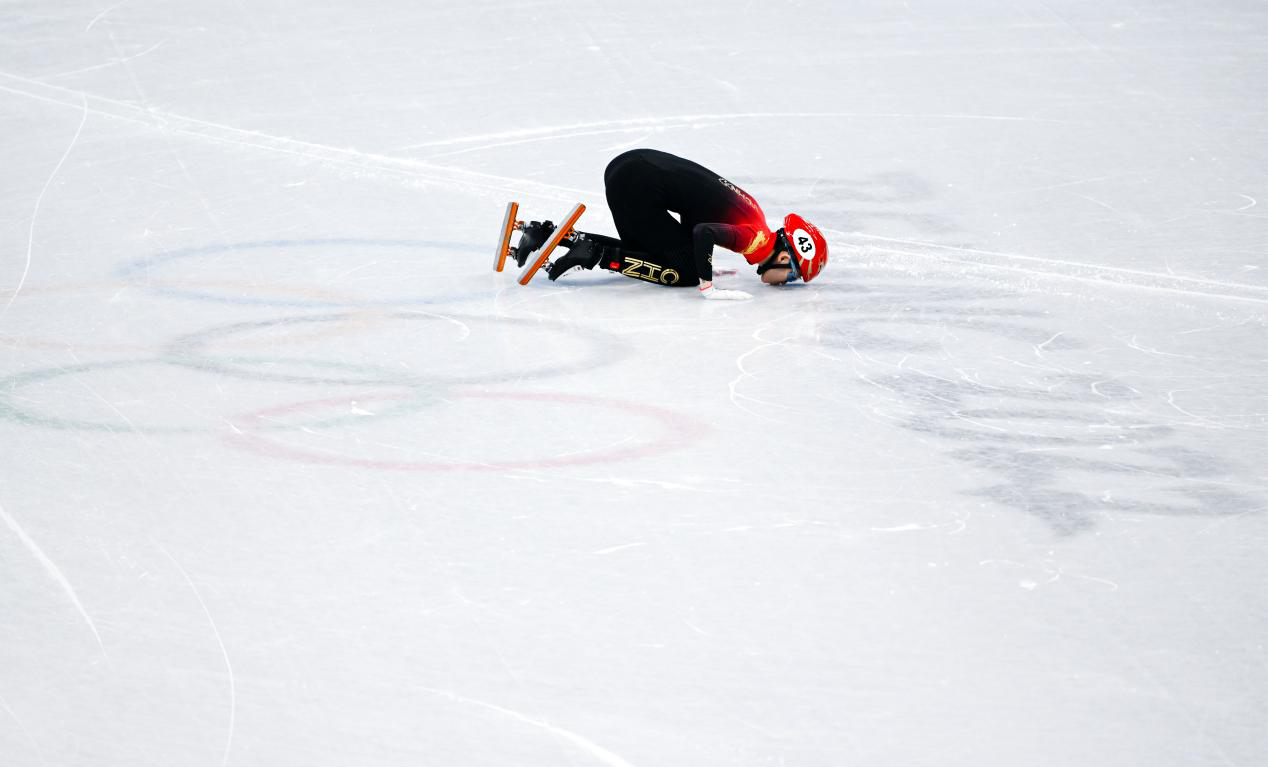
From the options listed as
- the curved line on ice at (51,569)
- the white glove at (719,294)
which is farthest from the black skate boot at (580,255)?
the curved line on ice at (51,569)

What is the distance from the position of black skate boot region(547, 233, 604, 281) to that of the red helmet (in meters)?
0.81

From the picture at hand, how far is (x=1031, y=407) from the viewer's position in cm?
475

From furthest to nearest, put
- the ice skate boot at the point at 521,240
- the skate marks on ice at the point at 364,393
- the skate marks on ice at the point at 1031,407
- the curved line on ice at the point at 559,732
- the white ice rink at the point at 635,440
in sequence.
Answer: the ice skate boot at the point at 521,240, the skate marks on ice at the point at 364,393, the skate marks on ice at the point at 1031,407, the white ice rink at the point at 635,440, the curved line on ice at the point at 559,732

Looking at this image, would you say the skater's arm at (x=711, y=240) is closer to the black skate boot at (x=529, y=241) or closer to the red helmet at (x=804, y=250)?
the red helmet at (x=804, y=250)

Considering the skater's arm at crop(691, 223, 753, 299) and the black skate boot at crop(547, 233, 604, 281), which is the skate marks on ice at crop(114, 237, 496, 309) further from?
the skater's arm at crop(691, 223, 753, 299)

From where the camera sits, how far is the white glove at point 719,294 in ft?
20.5

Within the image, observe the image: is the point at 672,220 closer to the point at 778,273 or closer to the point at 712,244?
the point at 712,244

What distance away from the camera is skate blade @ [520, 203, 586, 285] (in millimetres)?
6316

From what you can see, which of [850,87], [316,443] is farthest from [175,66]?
[316,443]

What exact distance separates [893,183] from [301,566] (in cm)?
545

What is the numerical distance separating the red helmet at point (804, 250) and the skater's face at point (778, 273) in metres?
0.03

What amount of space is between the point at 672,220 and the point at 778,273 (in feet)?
1.77

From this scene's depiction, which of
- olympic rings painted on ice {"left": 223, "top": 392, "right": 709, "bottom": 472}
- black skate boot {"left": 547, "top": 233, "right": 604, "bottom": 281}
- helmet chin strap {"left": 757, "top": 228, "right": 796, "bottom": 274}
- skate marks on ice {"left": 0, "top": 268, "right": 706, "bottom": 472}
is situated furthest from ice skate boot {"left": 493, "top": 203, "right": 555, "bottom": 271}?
olympic rings painted on ice {"left": 223, "top": 392, "right": 709, "bottom": 472}

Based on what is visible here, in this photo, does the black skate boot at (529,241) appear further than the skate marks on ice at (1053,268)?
Yes
